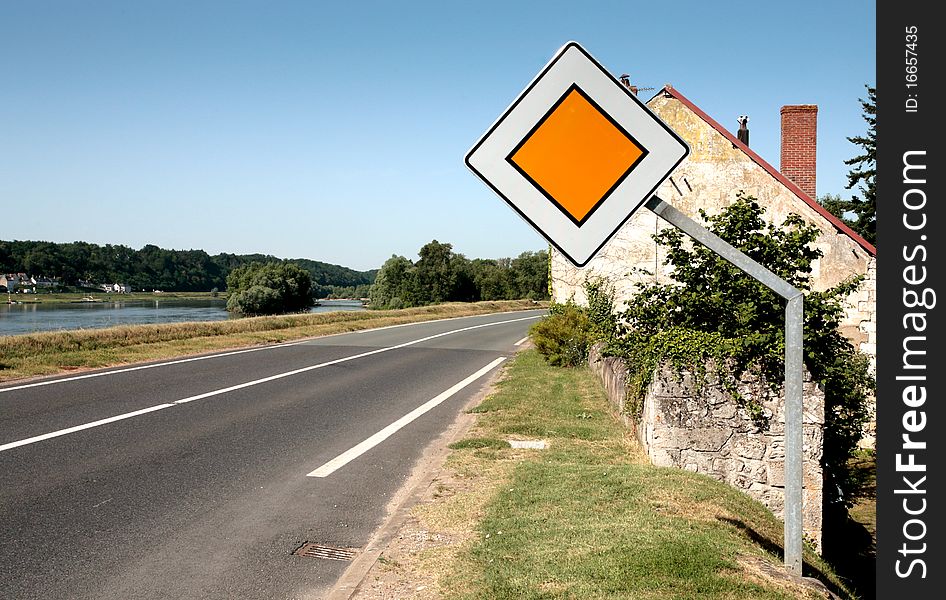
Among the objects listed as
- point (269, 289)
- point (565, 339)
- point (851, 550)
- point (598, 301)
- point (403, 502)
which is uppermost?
point (269, 289)

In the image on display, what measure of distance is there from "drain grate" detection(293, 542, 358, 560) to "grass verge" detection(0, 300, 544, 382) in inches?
462


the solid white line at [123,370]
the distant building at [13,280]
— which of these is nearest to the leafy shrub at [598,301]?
the solid white line at [123,370]

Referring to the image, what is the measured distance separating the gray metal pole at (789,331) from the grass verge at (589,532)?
2.97ft

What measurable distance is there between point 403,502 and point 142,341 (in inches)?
692

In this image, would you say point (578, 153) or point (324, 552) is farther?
point (324, 552)

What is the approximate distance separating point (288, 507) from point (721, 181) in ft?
46.3

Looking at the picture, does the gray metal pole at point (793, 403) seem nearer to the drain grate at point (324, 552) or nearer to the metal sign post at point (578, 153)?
the metal sign post at point (578, 153)

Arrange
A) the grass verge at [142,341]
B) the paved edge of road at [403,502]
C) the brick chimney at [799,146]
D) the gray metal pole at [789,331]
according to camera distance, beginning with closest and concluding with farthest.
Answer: the gray metal pole at [789,331], the paved edge of road at [403,502], the grass verge at [142,341], the brick chimney at [799,146]

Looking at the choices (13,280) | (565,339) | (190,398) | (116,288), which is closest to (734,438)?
(190,398)

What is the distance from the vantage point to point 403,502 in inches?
258

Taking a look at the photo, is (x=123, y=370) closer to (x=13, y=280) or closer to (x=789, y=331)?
(x=789, y=331)

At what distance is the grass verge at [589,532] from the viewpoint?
4297mm

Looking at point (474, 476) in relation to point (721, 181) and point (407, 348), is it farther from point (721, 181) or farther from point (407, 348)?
point (407, 348)

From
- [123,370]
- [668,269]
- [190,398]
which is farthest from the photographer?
[668,269]
